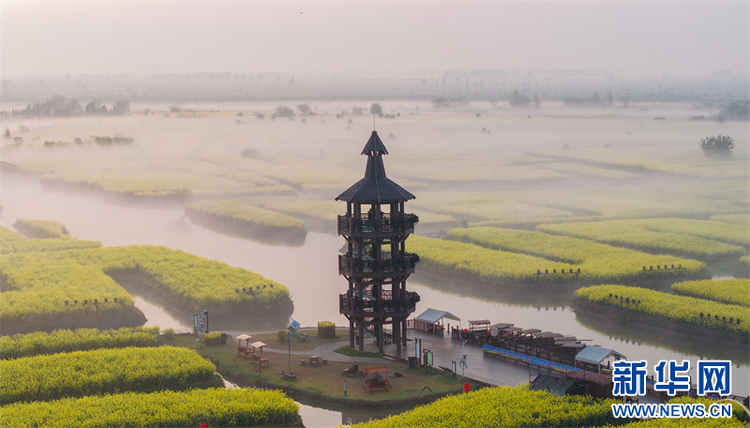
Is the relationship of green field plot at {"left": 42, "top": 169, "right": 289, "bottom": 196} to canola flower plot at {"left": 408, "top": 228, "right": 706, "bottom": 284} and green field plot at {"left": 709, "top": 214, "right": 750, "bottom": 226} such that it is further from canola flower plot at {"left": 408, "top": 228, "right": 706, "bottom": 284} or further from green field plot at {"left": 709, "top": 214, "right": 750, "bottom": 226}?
green field plot at {"left": 709, "top": 214, "right": 750, "bottom": 226}

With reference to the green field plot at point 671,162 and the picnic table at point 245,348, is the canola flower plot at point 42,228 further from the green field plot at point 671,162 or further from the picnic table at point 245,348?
the green field plot at point 671,162

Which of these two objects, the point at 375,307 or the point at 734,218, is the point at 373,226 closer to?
the point at 375,307

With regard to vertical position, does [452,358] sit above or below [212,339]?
above

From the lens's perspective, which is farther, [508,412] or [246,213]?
[246,213]

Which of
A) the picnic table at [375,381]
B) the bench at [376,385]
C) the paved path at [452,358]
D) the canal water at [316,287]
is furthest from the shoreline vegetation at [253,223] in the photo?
the bench at [376,385]

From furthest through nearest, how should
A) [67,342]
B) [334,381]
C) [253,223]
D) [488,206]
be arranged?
[488,206] < [253,223] < [67,342] < [334,381]

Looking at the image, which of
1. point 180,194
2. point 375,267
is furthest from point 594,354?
point 180,194
